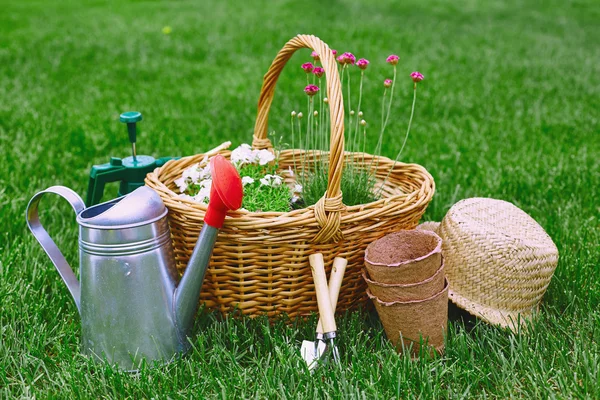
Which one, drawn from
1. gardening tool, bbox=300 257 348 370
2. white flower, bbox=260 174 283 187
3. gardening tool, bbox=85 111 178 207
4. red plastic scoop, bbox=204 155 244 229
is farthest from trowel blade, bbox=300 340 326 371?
gardening tool, bbox=85 111 178 207

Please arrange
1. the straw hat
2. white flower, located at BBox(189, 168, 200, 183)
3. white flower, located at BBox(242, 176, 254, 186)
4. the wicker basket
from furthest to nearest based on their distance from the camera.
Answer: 1. white flower, located at BBox(189, 168, 200, 183)
2. white flower, located at BBox(242, 176, 254, 186)
3. the straw hat
4. the wicker basket

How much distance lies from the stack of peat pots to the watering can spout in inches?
17.5

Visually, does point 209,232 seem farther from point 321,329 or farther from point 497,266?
point 497,266

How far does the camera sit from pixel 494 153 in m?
3.69

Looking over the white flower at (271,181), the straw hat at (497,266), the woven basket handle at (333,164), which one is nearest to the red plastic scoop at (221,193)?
the woven basket handle at (333,164)

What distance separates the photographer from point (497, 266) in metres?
1.89

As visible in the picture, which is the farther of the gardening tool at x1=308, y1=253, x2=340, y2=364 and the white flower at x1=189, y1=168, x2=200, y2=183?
the white flower at x1=189, y1=168, x2=200, y2=183

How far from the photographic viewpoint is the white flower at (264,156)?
87.7 inches

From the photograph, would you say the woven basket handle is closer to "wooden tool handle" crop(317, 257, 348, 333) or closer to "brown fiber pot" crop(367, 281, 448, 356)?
"wooden tool handle" crop(317, 257, 348, 333)

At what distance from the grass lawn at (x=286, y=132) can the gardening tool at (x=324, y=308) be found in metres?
0.07

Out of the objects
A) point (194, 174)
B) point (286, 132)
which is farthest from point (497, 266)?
point (286, 132)

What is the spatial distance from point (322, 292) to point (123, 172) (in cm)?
93

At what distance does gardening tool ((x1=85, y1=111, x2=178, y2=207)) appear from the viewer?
219cm

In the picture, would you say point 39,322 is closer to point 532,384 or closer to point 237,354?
point 237,354
